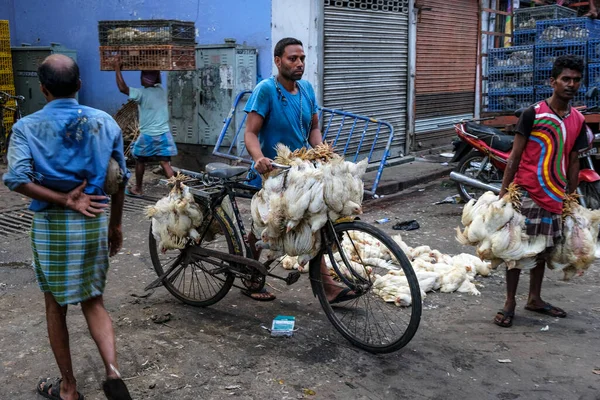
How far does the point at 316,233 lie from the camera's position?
162 inches

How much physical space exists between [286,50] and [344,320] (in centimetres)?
185

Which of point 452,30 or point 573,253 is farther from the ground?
point 452,30

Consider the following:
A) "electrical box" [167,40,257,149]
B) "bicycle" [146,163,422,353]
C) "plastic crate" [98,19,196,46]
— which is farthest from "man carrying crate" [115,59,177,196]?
"bicycle" [146,163,422,353]

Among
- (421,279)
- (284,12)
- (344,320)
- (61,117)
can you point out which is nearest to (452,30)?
(284,12)

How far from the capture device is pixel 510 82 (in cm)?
956

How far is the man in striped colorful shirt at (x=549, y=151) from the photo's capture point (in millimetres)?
4344

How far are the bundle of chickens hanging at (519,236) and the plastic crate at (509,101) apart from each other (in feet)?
17.2

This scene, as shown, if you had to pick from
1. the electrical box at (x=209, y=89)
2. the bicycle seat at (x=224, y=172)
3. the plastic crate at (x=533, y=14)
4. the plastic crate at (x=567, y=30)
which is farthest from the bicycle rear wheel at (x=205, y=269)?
the plastic crate at (x=533, y=14)

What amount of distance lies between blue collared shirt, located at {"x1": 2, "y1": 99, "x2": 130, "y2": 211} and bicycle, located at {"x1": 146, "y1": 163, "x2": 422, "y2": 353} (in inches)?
54.7

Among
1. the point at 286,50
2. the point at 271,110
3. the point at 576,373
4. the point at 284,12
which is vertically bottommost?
the point at 576,373

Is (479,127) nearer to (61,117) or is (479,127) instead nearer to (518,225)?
(518,225)

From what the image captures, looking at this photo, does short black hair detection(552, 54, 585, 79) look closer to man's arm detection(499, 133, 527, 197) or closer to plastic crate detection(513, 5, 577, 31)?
man's arm detection(499, 133, 527, 197)

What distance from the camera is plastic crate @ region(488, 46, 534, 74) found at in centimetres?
933

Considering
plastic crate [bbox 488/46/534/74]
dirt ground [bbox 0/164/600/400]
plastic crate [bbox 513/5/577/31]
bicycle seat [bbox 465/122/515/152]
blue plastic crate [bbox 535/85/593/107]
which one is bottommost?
dirt ground [bbox 0/164/600/400]
